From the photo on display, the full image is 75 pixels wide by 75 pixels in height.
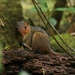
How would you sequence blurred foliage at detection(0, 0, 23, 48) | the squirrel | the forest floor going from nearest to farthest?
the forest floor → the squirrel → blurred foliage at detection(0, 0, 23, 48)

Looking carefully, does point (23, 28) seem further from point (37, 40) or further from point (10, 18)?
point (10, 18)

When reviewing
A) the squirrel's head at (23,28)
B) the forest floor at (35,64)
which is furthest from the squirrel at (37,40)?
the forest floor at (35,64)

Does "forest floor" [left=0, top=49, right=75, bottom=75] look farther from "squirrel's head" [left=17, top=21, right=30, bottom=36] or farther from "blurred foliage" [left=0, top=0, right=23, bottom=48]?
"blurred foliage" [left=0, top=0, right=23, bottom=48]

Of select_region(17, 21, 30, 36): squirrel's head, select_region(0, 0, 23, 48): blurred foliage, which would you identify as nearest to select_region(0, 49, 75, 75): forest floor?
select_region(17, 21, 30, 36): squirrel's head

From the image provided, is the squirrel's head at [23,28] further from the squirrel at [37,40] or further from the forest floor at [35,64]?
the forest floor at [35,64]

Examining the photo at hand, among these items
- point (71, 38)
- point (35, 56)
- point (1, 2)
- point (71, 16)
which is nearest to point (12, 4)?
point (1, 2)

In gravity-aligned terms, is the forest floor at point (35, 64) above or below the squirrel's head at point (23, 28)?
below

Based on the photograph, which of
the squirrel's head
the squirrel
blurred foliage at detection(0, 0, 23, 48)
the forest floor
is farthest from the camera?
blurred foliage at detection(0, 0, 23, 48)

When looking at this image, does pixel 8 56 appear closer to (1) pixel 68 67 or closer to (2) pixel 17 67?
(2) pixel 17 67

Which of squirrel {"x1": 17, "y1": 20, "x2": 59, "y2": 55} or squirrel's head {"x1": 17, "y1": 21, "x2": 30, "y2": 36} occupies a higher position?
squirrel's head {"x1": 17, "y1": 21, "x2": 30, "y2": 36}
